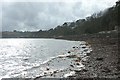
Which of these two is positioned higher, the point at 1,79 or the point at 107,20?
the point at 107,20

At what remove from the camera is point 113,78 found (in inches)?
998

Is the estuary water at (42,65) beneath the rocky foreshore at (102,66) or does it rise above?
beneath

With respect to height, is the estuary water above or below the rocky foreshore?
below

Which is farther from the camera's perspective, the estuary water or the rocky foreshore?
the estuary water

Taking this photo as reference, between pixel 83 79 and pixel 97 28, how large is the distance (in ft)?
562

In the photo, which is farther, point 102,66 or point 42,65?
point 42,65

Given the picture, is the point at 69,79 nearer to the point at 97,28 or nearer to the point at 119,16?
the point at 119,16

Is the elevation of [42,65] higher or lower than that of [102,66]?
lower

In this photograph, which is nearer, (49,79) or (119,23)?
(49,79)

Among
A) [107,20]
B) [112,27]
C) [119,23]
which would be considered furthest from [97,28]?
[119,23]

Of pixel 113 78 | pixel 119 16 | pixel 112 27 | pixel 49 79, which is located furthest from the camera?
pixel 112 27

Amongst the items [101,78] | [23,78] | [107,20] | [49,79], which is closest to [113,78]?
[101,78]

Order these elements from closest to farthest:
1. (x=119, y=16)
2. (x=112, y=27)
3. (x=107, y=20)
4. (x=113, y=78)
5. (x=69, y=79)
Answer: (x=113, y=78), (x=69, y=79), (x=119, y=16), (x=112, y=27), (x=107, y=20)

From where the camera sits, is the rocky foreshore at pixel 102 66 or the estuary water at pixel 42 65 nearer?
the rocky foreshore at pixel 102 66
